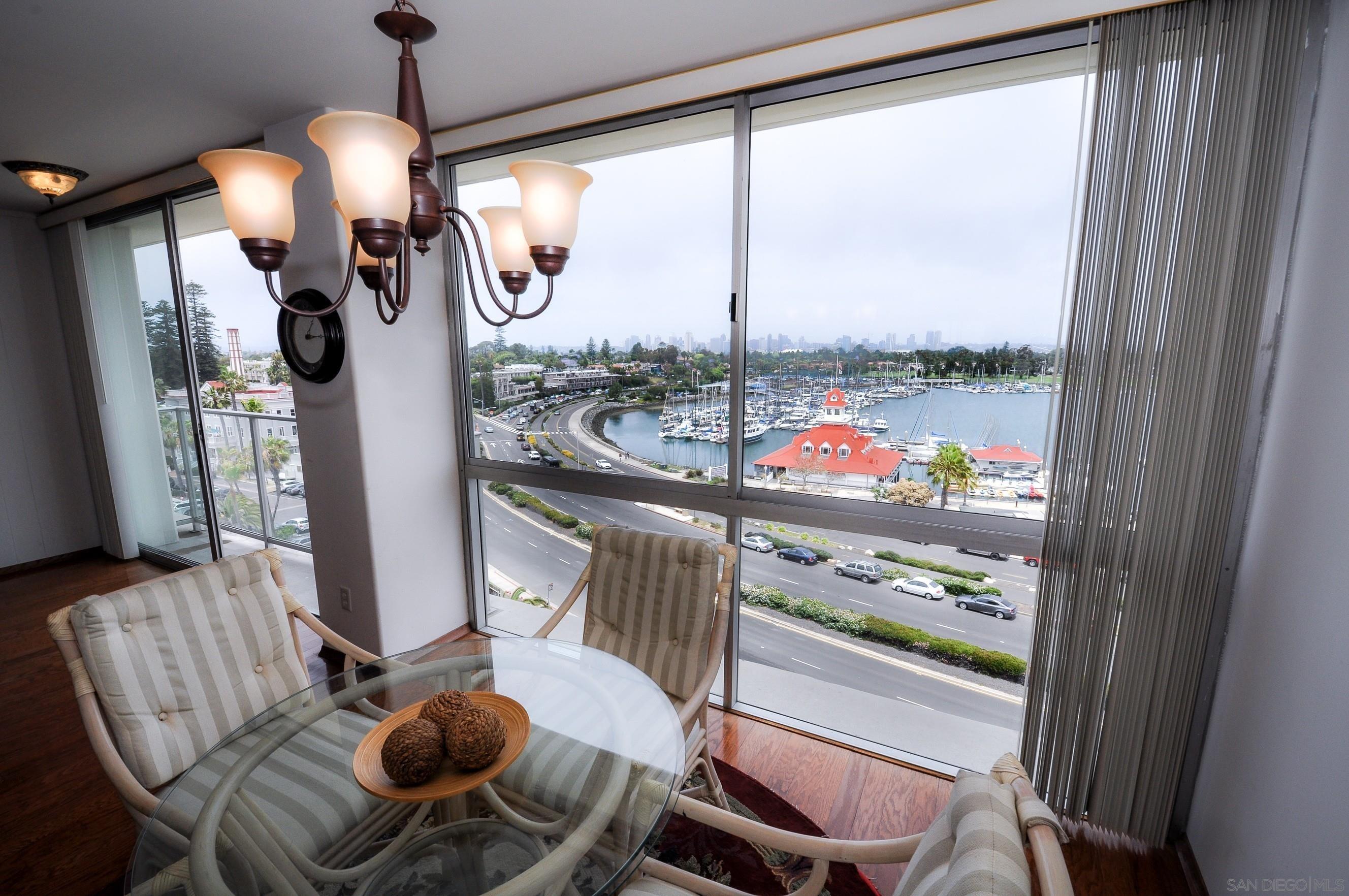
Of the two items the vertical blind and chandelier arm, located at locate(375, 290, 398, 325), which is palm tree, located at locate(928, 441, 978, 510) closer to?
the vertical blind

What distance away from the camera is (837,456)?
82.3 inches

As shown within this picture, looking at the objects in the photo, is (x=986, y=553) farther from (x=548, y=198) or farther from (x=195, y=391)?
(x=195, y=391)

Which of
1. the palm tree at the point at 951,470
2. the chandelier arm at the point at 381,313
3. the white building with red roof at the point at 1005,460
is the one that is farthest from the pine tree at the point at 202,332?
the white building with red roof at the point at 1005,460

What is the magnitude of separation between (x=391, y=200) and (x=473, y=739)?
1022mm

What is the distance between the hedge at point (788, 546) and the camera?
2162 millimetres

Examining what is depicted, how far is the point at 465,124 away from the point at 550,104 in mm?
465

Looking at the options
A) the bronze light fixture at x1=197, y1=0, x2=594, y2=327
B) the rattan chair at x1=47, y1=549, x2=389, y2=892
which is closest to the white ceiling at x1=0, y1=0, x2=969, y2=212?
the bronze light fixture at x1=197, y1=0, x2=594, y2=327

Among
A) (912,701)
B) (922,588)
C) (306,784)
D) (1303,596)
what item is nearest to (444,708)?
(306,784)

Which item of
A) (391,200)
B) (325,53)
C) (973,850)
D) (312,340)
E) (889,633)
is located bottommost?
(889,633)

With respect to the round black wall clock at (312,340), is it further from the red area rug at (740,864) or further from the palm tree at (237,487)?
the red area rug at (740,864)

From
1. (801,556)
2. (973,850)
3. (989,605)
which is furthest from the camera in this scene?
(801,556)

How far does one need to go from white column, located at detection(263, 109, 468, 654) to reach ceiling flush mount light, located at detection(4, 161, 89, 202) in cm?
104

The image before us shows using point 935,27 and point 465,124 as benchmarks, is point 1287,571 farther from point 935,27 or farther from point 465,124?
point 465,124

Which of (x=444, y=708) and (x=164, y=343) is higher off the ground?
(x=164, y=343)
